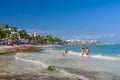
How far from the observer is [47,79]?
1744 centimetres

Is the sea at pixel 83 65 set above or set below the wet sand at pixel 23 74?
below

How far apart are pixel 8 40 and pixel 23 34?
104 feet

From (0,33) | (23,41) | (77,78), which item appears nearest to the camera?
(77,78)

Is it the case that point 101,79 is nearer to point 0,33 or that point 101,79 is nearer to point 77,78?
point 77,78

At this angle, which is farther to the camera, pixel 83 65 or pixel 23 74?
pixel 83 65

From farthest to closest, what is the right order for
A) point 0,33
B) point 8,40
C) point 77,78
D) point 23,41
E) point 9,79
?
1. point 23,41
2. point 8,40
3. point 0,33
4. point 77,78
5. point 9,79

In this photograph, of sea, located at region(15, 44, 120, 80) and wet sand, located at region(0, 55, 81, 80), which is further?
sea, located at region(15, 44, 120, 80)

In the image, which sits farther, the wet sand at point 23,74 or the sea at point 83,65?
the sea at point 83,65

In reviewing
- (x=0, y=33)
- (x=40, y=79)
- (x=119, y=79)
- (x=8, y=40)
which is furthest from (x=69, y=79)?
(x=8, y=40)

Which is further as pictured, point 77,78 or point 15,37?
point 15,37

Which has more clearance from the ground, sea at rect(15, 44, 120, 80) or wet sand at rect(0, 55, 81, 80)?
wet sand at rect(0, 55, 81, 80)

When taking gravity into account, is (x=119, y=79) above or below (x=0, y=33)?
below

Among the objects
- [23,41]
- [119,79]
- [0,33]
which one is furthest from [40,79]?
[23,41]

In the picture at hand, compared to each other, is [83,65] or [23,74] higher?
[23,74]
